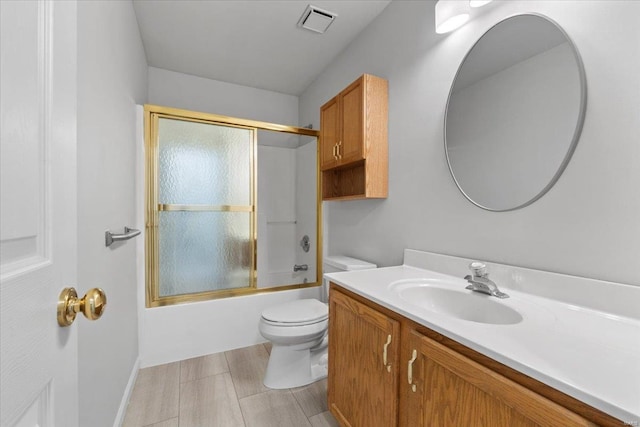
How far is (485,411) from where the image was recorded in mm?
668

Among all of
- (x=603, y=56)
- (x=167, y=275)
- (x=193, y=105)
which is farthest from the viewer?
(x=193, y=105)

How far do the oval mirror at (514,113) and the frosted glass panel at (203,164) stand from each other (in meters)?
1.64

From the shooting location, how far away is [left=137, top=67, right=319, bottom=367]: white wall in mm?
1965

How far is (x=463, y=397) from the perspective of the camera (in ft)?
2.38

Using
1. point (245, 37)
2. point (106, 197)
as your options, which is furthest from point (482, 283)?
point (245, 37)

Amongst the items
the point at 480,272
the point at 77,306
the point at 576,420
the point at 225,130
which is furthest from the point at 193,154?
the point at 576,420

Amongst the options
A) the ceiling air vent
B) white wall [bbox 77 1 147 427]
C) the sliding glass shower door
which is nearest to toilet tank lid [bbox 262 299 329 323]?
the sliding glass shower door

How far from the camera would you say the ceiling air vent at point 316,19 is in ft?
6.23

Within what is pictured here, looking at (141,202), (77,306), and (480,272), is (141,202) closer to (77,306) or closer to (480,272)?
(77,306)

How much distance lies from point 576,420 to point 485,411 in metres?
0.20

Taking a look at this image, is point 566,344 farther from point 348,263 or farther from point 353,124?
point 353,124

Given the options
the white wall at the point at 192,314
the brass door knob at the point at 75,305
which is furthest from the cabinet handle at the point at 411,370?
the white wall at the point at 192,314

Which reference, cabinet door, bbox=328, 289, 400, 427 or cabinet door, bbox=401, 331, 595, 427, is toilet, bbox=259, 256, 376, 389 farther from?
cabinet door, bbox=401, 331, 595, 427

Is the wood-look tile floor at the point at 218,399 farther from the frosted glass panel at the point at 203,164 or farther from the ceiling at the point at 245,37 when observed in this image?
the ceiling at the point at 245,37
